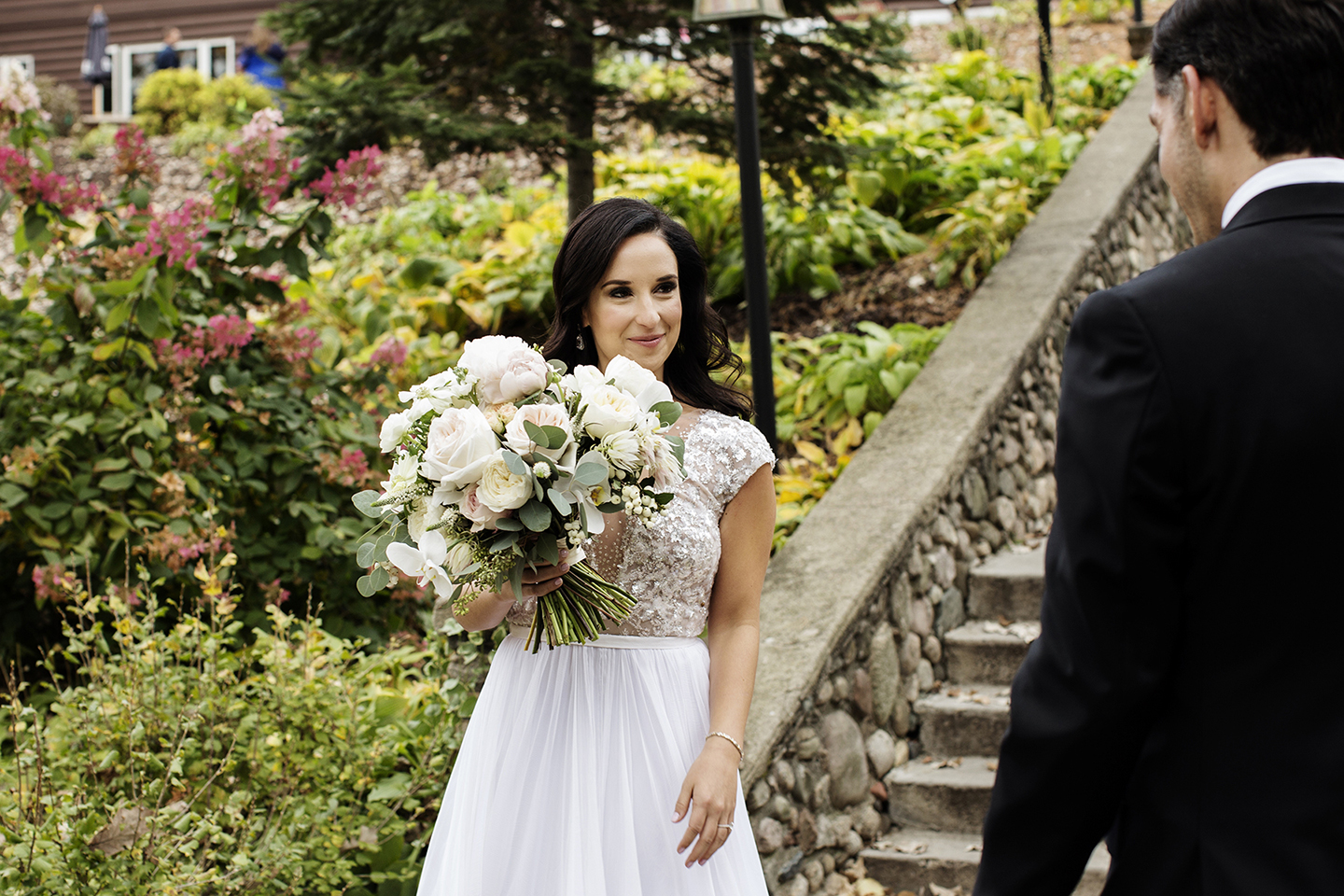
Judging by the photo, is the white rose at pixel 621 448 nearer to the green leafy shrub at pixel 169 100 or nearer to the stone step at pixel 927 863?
the stone step at pixel 927 863

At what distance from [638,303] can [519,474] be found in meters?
0.68

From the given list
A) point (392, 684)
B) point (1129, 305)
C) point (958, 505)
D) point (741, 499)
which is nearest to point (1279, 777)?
point (1129, 305)

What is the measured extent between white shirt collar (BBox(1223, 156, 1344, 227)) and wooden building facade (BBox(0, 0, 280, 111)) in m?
18.7

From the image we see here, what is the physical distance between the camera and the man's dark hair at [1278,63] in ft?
4.09

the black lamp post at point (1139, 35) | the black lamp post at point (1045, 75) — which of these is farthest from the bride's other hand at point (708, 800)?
the black lamp post at point (1139, 35)

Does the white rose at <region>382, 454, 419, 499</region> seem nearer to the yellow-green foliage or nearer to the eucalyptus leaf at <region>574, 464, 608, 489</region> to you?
the eucalyptus leaf at <region>574, 464, 608, 489</region>

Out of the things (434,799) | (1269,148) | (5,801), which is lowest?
(434,799)

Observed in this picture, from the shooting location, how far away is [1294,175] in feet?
4.18

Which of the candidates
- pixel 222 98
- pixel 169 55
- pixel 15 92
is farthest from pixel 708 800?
pixel 169 55

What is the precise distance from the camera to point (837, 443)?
16.9 feet

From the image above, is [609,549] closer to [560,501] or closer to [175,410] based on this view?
[560,501]

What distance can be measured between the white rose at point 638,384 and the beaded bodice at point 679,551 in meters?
0.23

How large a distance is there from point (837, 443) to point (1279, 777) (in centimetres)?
397

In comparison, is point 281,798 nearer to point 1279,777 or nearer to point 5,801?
point 5,801
